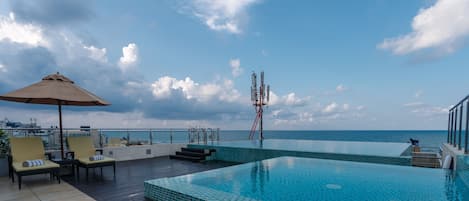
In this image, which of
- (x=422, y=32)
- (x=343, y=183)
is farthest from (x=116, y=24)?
(x=422, y=32)

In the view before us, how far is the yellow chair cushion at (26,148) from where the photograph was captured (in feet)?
17.1

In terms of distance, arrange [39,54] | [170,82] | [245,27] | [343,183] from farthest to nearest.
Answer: [170,82]
[245,27]
[39,54]
[343,183]

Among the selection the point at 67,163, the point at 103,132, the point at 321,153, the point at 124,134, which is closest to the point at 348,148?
the point at 321,153

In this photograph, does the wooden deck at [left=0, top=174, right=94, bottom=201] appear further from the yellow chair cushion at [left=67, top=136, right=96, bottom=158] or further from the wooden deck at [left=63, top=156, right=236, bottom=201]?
the yellow chair cushion at [left=67, top=136, right=96, bottom=158]

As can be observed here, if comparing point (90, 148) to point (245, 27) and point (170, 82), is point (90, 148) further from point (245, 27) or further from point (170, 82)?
point (245, 27)

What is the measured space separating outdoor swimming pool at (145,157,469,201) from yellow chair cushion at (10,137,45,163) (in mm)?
3576

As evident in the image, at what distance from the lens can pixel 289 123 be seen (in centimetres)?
1859

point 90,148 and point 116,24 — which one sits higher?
point 116,24

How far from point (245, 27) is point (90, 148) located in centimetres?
873

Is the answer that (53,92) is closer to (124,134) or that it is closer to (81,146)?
(81,146)

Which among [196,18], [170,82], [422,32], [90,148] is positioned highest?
[196,18]

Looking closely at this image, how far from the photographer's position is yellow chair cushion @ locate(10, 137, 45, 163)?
5.23 metres

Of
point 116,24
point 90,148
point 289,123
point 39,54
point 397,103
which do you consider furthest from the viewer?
point 289,123

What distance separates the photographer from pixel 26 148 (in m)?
5.39
